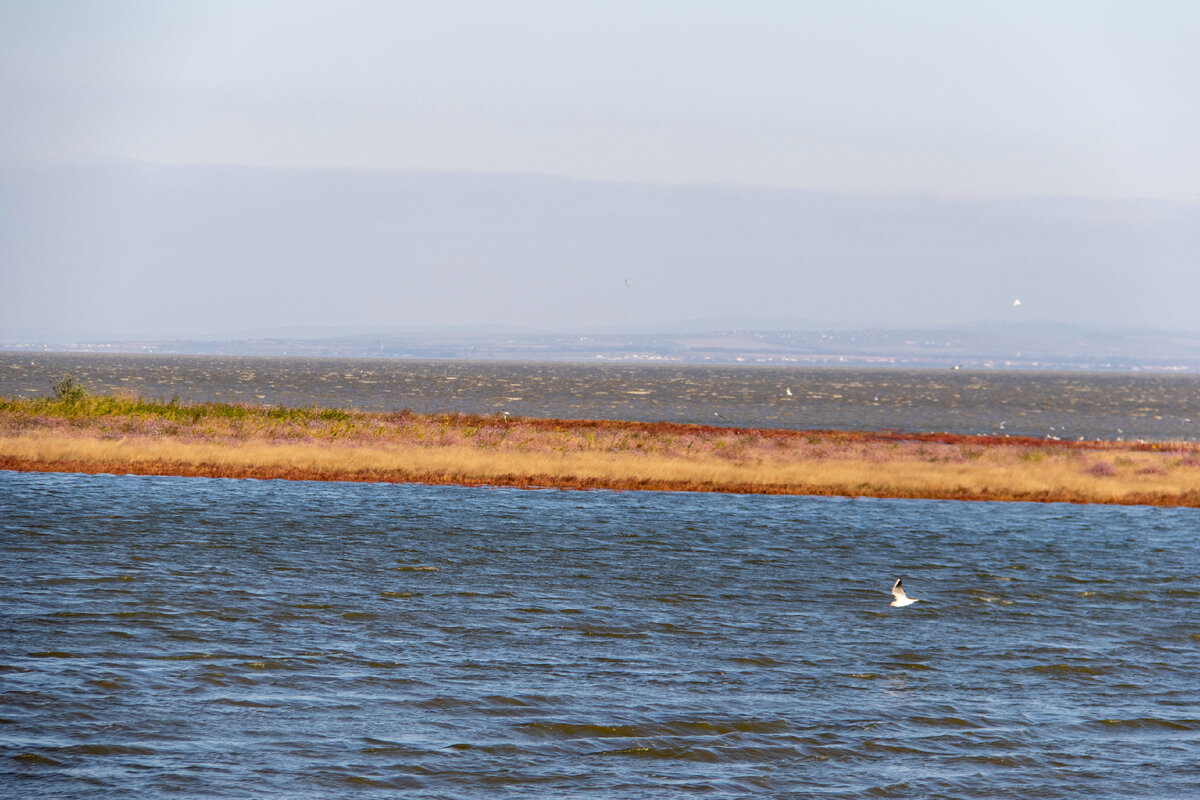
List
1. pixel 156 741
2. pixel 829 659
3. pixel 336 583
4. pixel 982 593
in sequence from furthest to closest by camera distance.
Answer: pixel 982 593 → pixel 336 583 → pixel 829 659 → pixel 156 741

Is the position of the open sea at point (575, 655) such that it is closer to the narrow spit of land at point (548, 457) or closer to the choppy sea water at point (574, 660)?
the choppy sea water at point (574, 660)

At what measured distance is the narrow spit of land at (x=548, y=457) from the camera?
140ft

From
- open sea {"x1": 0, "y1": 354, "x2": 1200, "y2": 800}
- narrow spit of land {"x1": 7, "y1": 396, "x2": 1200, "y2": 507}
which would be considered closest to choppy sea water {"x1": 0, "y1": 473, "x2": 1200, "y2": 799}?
open sea {"x1": 0, "y1": 354, "x2": 1200, "y2": 800}

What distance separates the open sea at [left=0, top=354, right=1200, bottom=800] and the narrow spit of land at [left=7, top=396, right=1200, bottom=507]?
6.60 m

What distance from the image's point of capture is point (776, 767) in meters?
13.9

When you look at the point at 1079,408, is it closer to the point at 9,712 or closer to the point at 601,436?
the point at 601,436

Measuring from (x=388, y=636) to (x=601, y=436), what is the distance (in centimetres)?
3158

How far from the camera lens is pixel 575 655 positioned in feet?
61.6

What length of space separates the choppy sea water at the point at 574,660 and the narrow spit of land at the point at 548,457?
29.3 feet

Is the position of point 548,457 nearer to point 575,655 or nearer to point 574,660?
point 575,655

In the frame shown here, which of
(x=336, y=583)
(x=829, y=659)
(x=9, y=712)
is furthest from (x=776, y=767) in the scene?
(x=336, y=583)

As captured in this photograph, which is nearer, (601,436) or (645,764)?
(645,764)

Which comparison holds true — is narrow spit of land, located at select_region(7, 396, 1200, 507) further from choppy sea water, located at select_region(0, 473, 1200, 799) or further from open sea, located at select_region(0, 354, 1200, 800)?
choppy sea water, located at select_region(0, 473, 1200, 799)

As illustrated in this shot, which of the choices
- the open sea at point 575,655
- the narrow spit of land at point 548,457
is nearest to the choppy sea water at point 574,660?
the open sea at point 575,655
